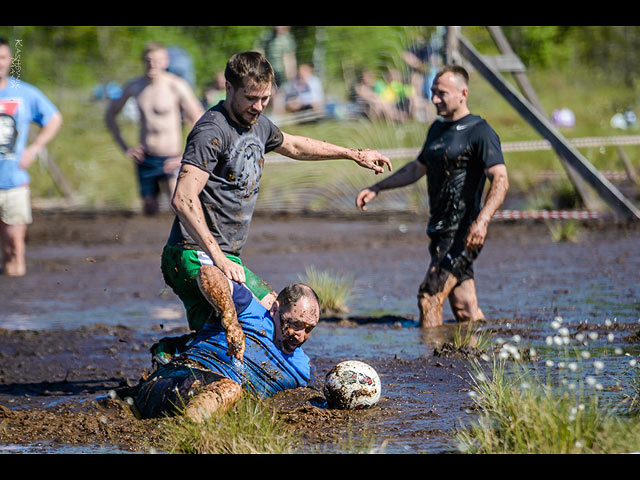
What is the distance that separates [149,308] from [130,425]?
4.58m

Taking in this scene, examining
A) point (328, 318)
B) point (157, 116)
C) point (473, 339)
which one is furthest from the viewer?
point (157, 116)

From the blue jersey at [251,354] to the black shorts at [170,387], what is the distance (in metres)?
0.12

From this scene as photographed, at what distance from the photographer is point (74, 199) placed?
18703 mm

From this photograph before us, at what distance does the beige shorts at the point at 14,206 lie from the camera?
10.9m

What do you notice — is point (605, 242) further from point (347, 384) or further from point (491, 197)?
point (347, 384)

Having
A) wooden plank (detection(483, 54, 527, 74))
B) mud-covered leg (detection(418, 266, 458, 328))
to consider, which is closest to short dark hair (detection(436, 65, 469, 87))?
mud-covered leg (detection(418, 266, 458, 328))

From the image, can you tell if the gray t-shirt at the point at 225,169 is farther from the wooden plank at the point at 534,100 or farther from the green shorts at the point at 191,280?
the wooden plank at the point at 534,100

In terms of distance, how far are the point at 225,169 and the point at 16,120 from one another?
17.5 ft

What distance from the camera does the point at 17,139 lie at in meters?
10.8

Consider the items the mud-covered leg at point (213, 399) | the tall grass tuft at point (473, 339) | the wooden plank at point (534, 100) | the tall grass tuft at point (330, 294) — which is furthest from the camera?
the wooden plank at point (534, 100)

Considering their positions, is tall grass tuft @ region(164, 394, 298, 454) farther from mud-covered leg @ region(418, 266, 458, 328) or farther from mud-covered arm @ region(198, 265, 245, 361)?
mud-covered leg @ region(418, 266, 458, 328)

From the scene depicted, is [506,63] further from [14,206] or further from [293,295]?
[293,295]

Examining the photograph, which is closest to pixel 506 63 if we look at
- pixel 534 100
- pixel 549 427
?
pixel 534 100

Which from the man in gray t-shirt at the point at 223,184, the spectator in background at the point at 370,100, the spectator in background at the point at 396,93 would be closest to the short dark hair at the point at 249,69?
the man in gray t-shirt at the point at 223,184
